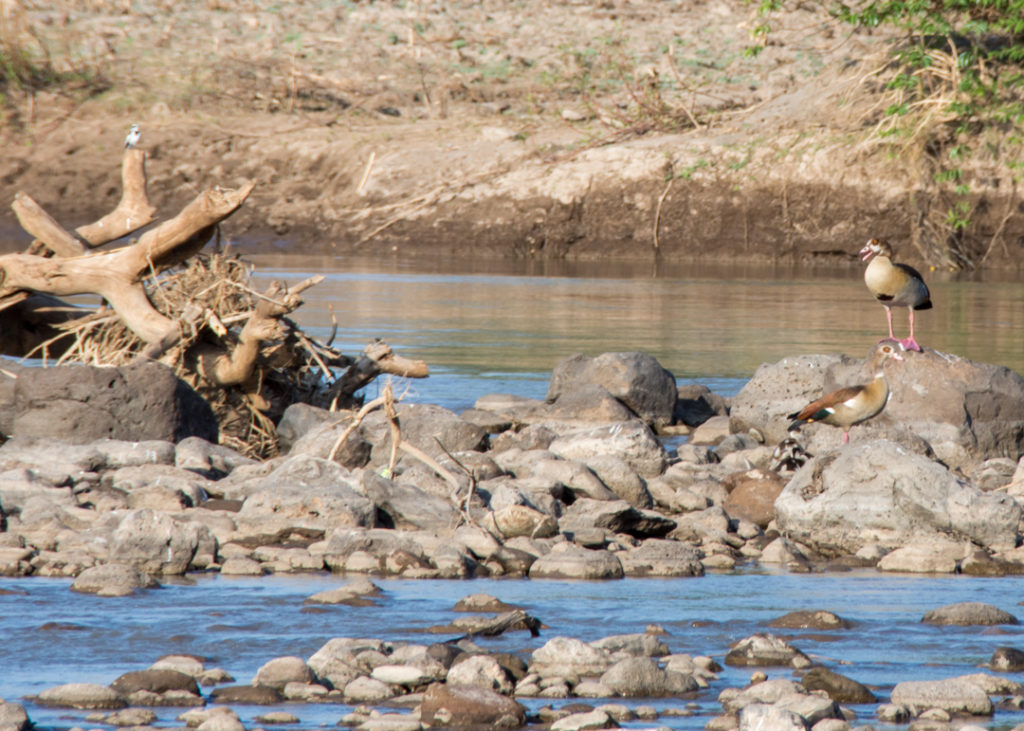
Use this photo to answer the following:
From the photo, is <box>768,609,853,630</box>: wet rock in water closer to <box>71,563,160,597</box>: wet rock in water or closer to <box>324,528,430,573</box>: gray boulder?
<box>324,528,430,573</box>: gray boulder

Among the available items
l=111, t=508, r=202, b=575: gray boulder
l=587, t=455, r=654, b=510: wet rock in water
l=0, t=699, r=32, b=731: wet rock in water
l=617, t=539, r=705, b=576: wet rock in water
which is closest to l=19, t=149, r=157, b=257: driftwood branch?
l=587, t=455, r=654, b=510: wet rock in water

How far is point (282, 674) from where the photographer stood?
17.4ft

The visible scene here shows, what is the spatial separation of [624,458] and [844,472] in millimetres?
2129

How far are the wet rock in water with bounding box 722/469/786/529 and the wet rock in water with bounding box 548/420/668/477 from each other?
0.94 m

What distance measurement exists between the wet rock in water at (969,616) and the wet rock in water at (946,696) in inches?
46.0

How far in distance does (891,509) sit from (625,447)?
250cm

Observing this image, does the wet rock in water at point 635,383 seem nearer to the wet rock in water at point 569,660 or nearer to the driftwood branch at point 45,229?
the driftwood branch at point 45,229

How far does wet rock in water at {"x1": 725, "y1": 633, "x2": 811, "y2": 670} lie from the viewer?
567cm

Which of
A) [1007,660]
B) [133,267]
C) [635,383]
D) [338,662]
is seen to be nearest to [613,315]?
[635,383]

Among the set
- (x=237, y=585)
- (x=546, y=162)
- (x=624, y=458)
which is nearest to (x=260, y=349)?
(x=624, y=458)

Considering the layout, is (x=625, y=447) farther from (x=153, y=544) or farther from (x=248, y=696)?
(x=248, y=696)

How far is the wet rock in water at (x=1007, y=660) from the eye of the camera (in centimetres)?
559

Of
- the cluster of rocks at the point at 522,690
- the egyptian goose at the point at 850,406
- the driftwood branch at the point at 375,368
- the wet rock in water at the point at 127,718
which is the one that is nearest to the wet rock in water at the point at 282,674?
the cluster of rocks at the point at 522,690

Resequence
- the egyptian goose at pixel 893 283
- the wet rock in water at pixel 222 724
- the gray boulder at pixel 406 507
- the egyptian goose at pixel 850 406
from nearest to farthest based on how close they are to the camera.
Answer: the wet rock in water at pixel 222 724, the gray boulder at pixel 406 507, the egyptian goose at pixel 850 406, the egyptian goose at pixel 893 283
